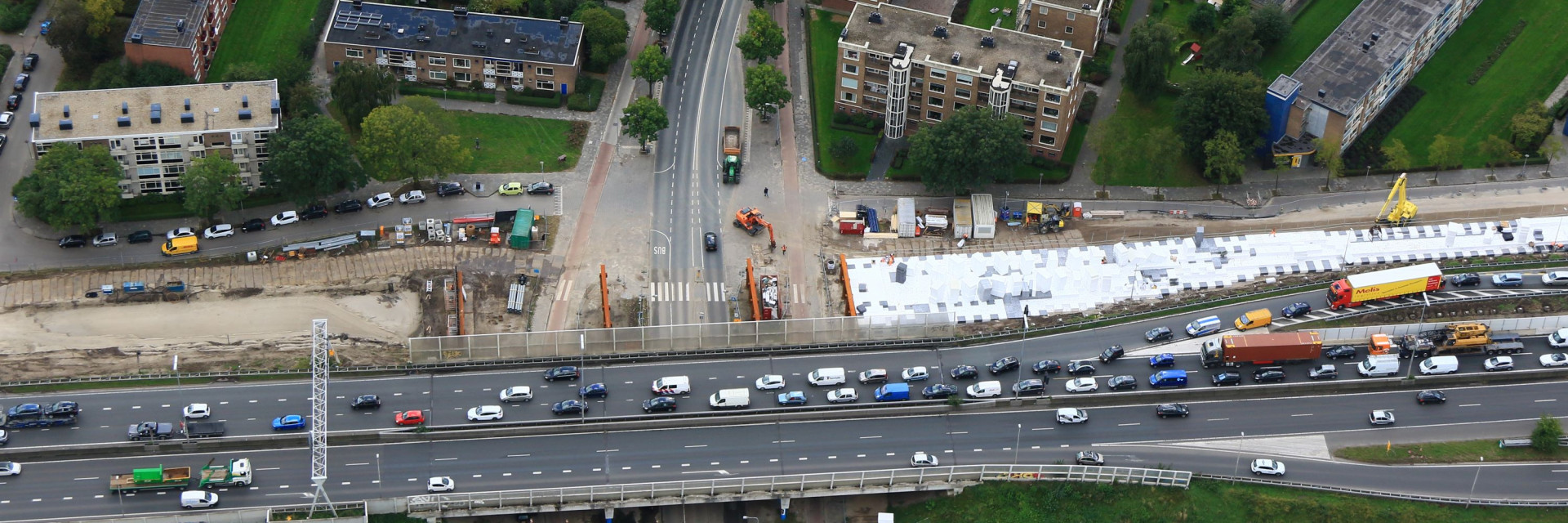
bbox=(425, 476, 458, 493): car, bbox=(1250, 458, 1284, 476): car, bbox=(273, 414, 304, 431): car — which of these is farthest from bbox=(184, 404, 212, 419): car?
bbox=(1250, 458, 1284, 476): car

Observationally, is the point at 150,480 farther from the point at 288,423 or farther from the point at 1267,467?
the point at 1267,467

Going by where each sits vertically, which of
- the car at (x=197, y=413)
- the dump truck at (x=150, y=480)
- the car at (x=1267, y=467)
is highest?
the car at (x=1267, y=467)

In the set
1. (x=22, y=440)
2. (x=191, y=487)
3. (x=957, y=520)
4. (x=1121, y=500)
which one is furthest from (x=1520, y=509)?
(x=22, y=440)

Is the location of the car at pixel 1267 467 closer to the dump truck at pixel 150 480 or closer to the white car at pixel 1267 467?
the white car at pixel 1267 467

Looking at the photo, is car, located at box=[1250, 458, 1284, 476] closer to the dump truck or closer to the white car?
the white car

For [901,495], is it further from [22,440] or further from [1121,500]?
[22,440]

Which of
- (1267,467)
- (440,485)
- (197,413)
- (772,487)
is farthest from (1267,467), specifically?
(197,413)

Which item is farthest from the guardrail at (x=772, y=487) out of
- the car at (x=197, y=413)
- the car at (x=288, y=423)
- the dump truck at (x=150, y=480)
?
the car at (x=197, y=413)

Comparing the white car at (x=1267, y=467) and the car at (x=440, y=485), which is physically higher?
the white car at (x=1267, y=467)
